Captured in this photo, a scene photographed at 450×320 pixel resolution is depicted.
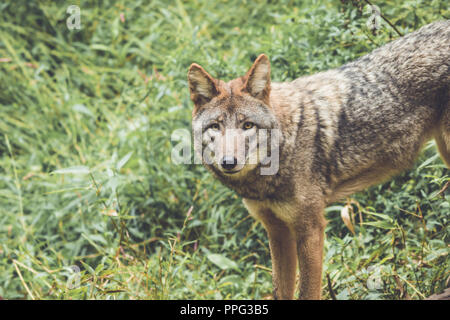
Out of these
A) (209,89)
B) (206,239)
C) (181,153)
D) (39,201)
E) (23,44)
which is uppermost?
(23,44)

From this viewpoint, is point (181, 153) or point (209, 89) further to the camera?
point (181, 153)

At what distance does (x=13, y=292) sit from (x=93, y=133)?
2215 millimetres

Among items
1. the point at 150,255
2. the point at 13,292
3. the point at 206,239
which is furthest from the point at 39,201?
the point at 206,239

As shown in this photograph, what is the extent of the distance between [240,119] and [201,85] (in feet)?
1.25

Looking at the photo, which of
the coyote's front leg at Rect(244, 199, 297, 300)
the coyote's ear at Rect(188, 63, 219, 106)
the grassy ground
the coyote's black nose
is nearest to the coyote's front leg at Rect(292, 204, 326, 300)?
the grassy ground

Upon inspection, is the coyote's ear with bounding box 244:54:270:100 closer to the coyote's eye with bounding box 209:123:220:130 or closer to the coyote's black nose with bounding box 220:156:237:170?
the coyote's eye with bounding box 209:123:220:130

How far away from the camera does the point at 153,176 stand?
4.99m

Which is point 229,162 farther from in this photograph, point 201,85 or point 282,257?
point 282,257

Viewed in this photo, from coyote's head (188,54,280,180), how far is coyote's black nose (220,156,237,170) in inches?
3.5

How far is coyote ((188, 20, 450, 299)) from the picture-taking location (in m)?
3.23

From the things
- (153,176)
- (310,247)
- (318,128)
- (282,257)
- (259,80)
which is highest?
(259,80)

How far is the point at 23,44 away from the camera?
6.77 metres

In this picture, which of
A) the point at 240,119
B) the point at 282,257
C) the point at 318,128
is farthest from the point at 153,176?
the point at 318,128
